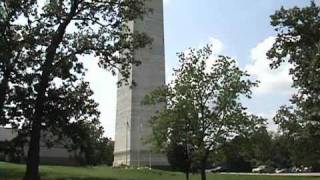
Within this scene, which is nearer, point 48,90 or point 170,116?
point 48,90

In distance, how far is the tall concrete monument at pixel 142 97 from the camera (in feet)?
247

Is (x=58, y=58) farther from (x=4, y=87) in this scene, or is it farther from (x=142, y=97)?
(x=142, y=97)

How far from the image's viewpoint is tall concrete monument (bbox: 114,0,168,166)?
7525 centimetres

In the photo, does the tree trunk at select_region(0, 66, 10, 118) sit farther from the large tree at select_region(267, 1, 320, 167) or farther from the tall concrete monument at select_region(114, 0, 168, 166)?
the tall concrete monument at select_region(114, 0, 168, 166)

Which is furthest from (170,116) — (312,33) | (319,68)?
(319,68)

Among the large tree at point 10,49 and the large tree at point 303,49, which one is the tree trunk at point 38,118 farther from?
the large tree at point 303,49

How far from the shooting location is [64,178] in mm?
38938

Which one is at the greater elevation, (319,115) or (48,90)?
(48,90)

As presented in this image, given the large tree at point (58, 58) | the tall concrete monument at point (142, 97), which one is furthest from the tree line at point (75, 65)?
the tall concrete monument at point (142, 97)

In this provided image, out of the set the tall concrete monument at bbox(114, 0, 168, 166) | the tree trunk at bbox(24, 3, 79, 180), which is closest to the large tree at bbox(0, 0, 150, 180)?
the tree trunk at bbox(24, 3, 79, 180)

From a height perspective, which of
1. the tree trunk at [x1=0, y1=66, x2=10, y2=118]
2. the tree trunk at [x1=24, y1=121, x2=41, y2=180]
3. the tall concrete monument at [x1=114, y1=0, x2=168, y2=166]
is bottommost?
the tree trunk at [x1=24, y1=121, x2=41, y2=180]

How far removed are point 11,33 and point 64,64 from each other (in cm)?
304

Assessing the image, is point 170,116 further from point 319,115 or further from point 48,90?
point 319,115

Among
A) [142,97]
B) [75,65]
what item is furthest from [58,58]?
[142,97]
